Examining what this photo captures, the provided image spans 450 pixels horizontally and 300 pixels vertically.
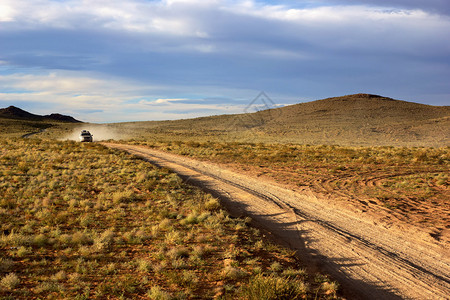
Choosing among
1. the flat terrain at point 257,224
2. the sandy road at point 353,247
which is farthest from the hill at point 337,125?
the sandy road at point 353,247

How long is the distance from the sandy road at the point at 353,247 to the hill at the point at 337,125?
151 feet

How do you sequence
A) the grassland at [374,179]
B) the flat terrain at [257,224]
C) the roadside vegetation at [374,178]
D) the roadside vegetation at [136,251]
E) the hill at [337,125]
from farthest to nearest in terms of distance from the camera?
the hill at [337,125] → the roadside vegetation at [374,178] → the grassland at [374,179] → the flat terrain at [257,224] → the roadside vegetation at [136,251]

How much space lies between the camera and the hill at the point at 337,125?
62991 mm

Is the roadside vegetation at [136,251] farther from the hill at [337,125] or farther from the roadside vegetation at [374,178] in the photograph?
the hill at [337,125]

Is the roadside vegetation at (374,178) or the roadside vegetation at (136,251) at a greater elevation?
the roadside vegetation at (374,178)

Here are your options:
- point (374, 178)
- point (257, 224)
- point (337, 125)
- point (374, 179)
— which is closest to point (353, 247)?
point (257, 224)

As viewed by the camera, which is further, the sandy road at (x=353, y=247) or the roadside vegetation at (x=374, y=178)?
the roadside vegetation at (x=374, y=178)

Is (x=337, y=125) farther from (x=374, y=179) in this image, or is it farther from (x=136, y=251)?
(x=136, y=251)

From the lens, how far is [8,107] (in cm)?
19612

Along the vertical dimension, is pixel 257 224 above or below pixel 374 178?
below

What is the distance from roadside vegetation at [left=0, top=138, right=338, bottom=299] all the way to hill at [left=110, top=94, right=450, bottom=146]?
158 feet

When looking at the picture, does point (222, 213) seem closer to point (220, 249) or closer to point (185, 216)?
point (185, 216)

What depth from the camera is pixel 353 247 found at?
25.3 feet

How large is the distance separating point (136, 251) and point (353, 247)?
5.89m
